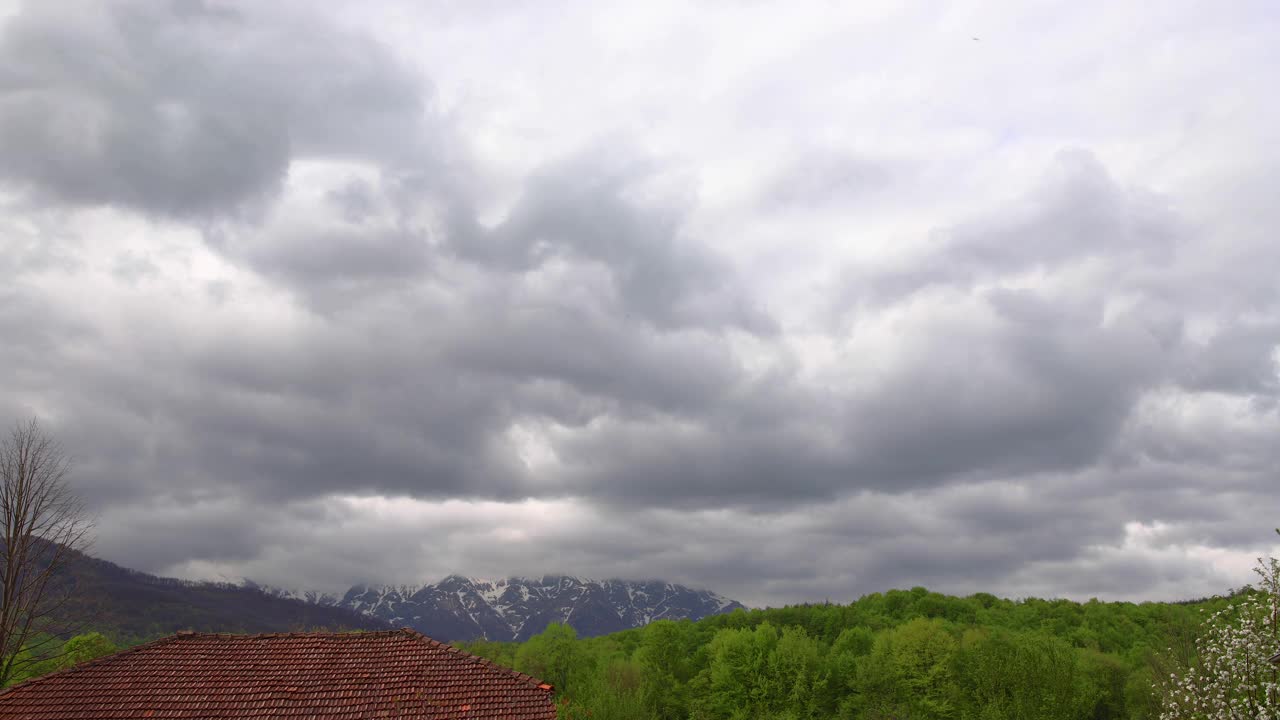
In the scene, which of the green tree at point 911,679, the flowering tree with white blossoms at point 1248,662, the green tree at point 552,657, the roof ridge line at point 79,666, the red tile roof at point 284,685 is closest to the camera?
the flowering tree with white blossoms at point 1248,662

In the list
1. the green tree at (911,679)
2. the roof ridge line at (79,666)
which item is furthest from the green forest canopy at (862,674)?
the roof ridge line at (79,666)

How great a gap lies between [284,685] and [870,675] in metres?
60.1

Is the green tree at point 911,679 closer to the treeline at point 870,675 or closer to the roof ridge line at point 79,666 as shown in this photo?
the treeline at point 870,675

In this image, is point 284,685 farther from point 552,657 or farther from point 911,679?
point 552,657

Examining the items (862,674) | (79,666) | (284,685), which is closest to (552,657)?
(862,674)

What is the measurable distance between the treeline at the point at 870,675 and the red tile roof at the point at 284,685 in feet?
105

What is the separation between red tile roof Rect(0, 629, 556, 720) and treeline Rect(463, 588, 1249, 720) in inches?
1258

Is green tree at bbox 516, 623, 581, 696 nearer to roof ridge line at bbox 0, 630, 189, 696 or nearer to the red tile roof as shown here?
the red tile roof

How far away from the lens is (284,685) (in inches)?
1329

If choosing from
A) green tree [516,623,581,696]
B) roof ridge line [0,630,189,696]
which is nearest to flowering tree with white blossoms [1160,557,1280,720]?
roof ridge line [0,630,189,696]

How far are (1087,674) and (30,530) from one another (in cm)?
9154

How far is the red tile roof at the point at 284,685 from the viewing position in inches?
1278

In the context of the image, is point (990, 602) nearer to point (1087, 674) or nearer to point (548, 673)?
point (1087, 674)

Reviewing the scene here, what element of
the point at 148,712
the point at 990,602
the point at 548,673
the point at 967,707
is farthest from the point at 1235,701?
the point at 990,602
